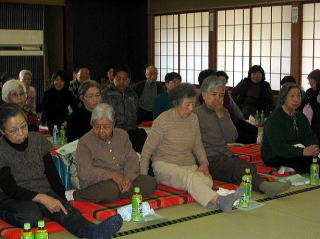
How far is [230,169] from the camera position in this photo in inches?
167

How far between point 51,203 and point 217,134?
1.76m

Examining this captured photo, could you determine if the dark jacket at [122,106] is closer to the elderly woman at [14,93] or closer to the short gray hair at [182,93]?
the elderly woman at [14,93]

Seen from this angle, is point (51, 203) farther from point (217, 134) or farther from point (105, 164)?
point (217, 134)

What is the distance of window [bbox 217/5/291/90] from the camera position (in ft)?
28.9

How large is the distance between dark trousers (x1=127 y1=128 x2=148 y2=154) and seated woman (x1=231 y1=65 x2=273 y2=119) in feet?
9.14

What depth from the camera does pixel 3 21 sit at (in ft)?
33.0

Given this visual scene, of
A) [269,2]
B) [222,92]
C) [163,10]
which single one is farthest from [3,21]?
[222,92]

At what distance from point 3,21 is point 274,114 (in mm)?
6891

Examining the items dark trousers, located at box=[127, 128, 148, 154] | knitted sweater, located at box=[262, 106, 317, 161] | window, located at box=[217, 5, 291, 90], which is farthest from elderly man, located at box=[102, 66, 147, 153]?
window, located at box=[217, 5, 291, 90]

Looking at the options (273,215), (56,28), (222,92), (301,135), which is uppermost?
(56,28)

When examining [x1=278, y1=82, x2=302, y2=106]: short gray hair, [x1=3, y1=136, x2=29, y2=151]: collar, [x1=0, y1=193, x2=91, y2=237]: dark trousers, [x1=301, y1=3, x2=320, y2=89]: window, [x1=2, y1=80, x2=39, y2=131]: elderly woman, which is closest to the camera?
[x1=0, y1=193, x2=91, y2=237]: dark trousers

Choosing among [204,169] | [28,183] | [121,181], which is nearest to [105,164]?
[121,181]

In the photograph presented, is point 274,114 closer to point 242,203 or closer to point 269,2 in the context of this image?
point 242,203

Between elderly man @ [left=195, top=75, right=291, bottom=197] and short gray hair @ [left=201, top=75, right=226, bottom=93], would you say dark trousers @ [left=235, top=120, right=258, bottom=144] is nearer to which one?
elderly man @ [left=195, top=75, right=291, bottom=197]
